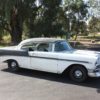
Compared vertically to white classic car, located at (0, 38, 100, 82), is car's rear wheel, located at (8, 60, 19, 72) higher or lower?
lower

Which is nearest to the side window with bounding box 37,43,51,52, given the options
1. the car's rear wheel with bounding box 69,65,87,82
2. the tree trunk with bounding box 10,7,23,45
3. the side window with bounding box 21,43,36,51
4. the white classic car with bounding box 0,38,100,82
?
the white classic car with bounding box 0,38,100,82

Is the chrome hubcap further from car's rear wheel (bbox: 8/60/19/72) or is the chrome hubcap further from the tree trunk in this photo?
the tree trunk

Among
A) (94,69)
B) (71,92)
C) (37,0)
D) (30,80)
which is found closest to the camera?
(71,92)

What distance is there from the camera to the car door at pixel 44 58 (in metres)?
8.80

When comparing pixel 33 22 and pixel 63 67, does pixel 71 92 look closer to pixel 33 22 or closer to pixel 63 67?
pixel 63 67

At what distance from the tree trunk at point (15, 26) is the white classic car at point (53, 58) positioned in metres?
15.8

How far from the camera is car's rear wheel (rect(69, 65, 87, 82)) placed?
27.2 feet

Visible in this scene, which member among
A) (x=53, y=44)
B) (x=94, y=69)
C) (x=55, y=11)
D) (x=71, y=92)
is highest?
(x=55, y=11)

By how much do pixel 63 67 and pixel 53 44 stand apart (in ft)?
3.73

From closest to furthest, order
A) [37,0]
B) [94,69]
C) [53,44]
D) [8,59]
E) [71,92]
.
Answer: [71,92]
[94,69]
[53,44]
[8,59]
[37,0]

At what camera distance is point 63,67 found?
8586mm

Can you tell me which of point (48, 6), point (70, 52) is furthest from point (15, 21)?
point (70, 52)

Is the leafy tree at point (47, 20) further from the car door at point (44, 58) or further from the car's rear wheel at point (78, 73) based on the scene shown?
the car's rear wheel at point (78, 73)

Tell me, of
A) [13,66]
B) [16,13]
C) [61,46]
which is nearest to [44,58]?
[61,46]
